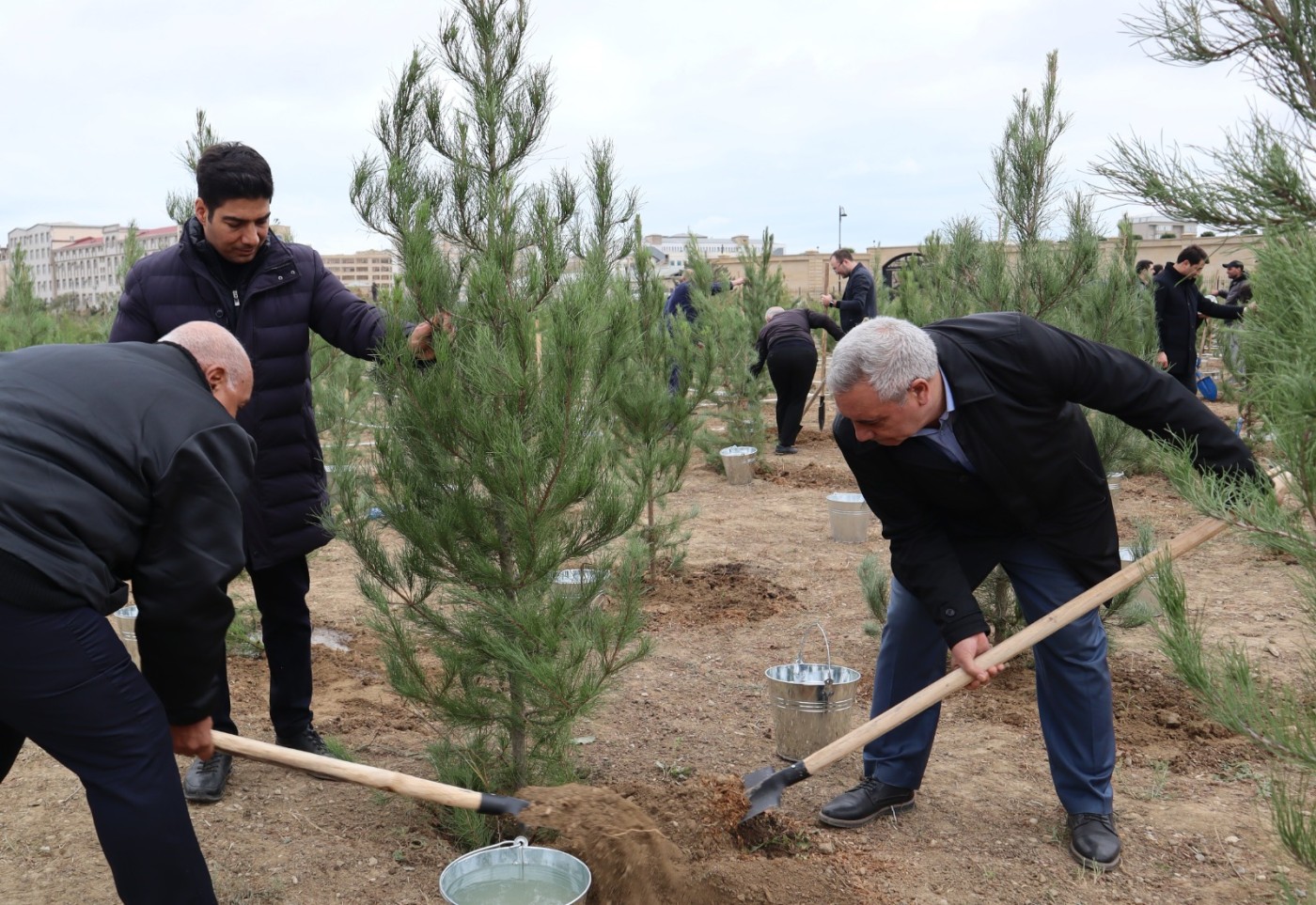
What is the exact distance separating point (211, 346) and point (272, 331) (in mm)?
825

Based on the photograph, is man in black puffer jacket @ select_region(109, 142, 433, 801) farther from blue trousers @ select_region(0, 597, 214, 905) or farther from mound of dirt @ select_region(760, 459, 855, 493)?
mound of dirt @ select_region(760, 459, 855, 493)

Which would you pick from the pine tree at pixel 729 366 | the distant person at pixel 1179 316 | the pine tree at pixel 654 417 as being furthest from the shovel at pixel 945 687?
the distant person at pixel 1179 316

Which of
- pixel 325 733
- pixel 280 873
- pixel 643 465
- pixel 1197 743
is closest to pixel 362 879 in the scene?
pixel 280 873

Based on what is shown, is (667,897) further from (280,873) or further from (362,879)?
(280,873)

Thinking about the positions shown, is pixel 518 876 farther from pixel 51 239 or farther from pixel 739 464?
pixel 51 239

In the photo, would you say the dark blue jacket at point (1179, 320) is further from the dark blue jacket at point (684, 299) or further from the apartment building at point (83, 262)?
the apartment building at point (83, 262)

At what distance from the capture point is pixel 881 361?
2.68 meters

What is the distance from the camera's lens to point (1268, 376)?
1.90 meters

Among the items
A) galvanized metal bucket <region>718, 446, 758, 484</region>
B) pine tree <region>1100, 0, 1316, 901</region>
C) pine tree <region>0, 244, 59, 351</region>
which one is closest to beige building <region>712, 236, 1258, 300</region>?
pine tree <region>1100, 0, 1316, 901</region>

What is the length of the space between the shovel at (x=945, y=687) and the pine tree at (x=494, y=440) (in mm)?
576

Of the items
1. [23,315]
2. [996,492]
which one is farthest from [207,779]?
[23,315]

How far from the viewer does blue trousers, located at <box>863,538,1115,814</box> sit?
3.01 meters

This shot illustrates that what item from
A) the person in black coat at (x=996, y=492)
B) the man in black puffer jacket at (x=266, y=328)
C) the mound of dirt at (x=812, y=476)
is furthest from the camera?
the mound of dirt at (x=812, y=476)

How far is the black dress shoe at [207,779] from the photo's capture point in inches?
128
